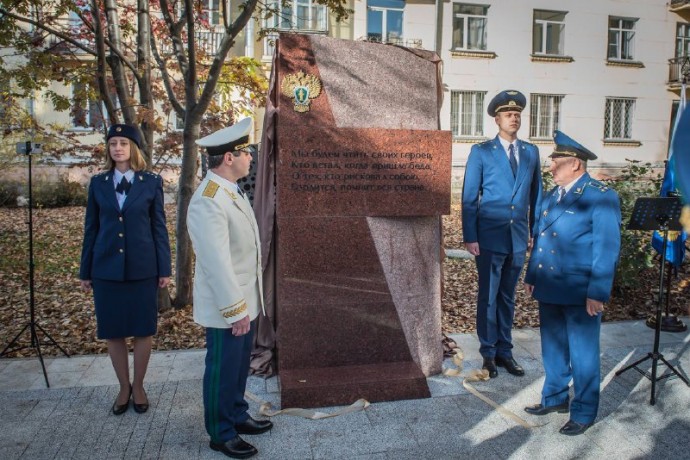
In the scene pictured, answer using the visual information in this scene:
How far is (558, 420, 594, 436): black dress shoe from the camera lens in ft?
12.8

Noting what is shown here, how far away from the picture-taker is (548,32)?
22.2 m

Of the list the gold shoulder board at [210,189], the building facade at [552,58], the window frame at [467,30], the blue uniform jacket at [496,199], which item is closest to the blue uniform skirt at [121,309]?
the gold shoulder board at [210,189]

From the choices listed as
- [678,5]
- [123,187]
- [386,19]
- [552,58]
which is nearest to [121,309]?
[123,187]

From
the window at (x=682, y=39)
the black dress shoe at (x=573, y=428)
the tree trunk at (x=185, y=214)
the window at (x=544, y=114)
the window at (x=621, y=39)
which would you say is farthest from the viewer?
the window at (x=682, y=39)

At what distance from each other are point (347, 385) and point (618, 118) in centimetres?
2282

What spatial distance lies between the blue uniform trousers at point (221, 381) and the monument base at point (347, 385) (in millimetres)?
709

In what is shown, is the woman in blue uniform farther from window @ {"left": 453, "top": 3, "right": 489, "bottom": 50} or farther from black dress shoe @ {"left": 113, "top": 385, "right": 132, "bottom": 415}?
→ window @ {"left": 453, "top": 3, "right": 489, "bottom": 50}

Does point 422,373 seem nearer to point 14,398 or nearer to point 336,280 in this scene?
point 336,280

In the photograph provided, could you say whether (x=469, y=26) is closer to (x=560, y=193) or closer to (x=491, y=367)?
(x=491, y=367)

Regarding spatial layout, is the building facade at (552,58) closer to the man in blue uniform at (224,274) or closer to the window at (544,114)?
the window at (544,114)

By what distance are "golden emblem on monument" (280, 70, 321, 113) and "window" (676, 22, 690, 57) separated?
24.6 metres

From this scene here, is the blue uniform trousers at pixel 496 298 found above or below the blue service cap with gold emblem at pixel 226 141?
below

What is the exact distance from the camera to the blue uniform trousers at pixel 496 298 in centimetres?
489

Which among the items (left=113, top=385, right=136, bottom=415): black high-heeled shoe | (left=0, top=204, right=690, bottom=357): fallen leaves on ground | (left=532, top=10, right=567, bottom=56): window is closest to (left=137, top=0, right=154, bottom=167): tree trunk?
(left=0, top=204, right=690, bottom=357): fallen leaves on ground
